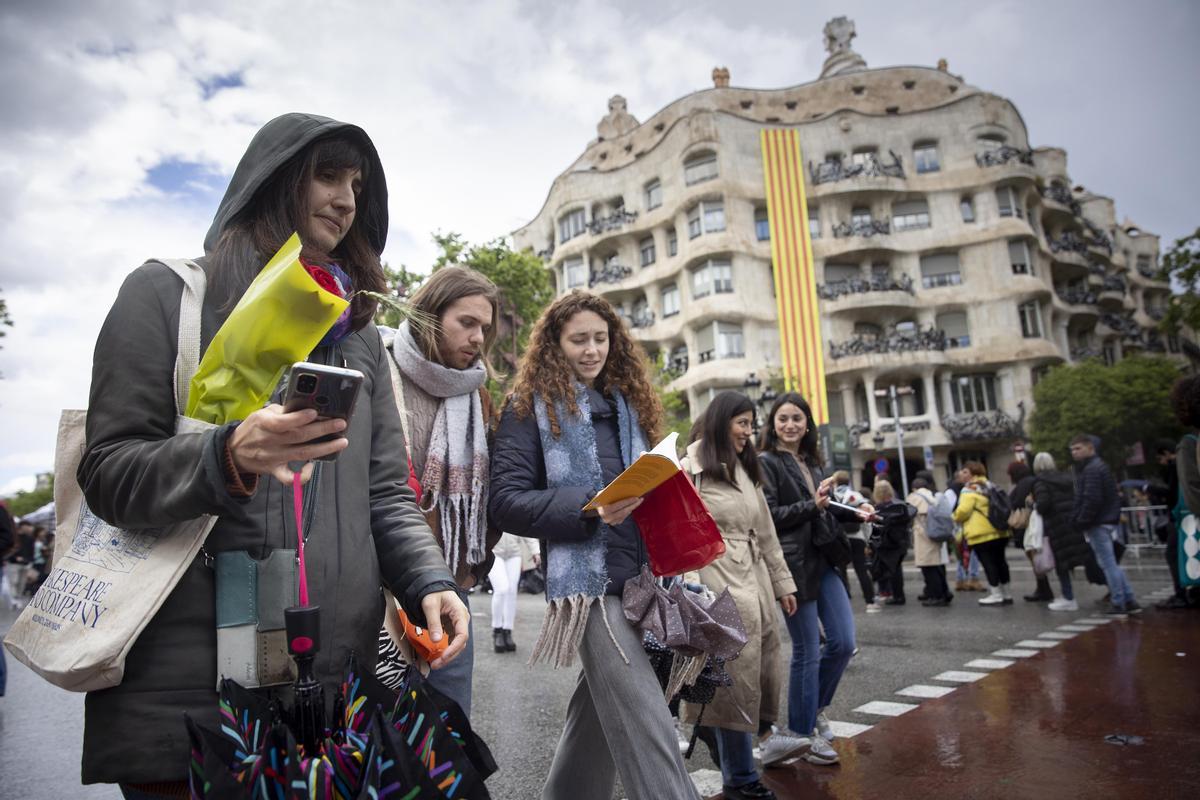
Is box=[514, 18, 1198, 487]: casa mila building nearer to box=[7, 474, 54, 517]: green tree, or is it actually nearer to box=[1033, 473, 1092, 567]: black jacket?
box=[1033, 473, 1092, 567]: black jacket

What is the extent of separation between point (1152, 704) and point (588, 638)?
446 cm

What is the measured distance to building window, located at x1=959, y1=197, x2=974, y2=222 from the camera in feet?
126

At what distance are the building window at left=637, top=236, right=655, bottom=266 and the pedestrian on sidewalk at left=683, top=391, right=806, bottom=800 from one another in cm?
3732

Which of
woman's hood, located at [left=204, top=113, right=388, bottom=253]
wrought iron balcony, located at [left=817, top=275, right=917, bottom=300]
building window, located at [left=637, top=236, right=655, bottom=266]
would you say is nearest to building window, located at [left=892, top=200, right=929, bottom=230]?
wrought iron balcony, located at [left=817, top=275, right=917, bottom=300]

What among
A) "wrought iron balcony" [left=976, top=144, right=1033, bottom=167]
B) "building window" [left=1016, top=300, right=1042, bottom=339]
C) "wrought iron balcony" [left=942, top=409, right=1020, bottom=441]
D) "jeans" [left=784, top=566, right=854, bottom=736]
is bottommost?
"jeans" [left=784, top=566, right=854, bottom=736]

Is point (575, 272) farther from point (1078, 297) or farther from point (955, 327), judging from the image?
point (1078, 297)

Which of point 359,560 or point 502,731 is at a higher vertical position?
point 359,560

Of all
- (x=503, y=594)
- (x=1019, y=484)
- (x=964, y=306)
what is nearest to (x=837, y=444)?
(x=964, y=306)

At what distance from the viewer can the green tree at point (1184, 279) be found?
64.9 ft

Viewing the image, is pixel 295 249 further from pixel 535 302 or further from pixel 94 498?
pixel 535 302

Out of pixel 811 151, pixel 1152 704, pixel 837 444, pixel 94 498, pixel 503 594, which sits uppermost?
pixel 811 151

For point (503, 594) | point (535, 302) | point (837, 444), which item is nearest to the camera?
point (503, 594)

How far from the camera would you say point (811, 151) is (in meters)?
39.2

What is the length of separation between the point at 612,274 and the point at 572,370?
128ft
